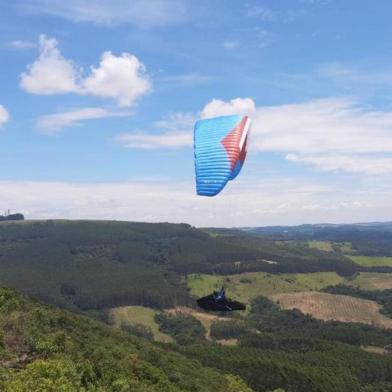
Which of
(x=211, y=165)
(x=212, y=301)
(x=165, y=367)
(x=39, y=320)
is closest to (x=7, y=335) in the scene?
(x=39, y=320)

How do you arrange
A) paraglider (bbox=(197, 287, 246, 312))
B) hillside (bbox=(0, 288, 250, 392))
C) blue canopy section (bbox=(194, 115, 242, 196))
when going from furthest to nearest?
hillside (bbox=(0, 288, 250, 392)) < paraglider (bbox=(197, 287, 246, 312)) < blue canopy section (bbox=(194, 115, 242, 196))

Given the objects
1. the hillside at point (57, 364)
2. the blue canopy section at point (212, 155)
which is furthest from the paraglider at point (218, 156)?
the hillside at point (57, 364)

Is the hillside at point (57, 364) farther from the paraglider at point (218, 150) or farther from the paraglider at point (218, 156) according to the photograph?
the paraglider at point (218, 150)

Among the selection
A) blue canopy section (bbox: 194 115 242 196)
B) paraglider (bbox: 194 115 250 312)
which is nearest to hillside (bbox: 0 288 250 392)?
paraglider (bbox: 194 115 250 312)

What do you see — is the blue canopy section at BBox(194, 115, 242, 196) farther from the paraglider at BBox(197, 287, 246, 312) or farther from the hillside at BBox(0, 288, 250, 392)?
the hillside at BBox(0, 288, 250, 392)

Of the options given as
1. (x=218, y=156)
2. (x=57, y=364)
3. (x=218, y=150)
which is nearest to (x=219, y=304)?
(x=218, y=156)

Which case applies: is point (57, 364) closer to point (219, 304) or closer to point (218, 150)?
point (219, 304)

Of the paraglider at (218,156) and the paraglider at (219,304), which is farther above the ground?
the paraglider at (218,156)

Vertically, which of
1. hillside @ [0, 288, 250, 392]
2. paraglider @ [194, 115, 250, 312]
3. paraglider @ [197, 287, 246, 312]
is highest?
paraglider @ [194, 115, 250, 312]

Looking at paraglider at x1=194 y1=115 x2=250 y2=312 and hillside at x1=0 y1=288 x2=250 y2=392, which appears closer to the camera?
paraglider at x1=194 y1=115 x2=250 y2=312
